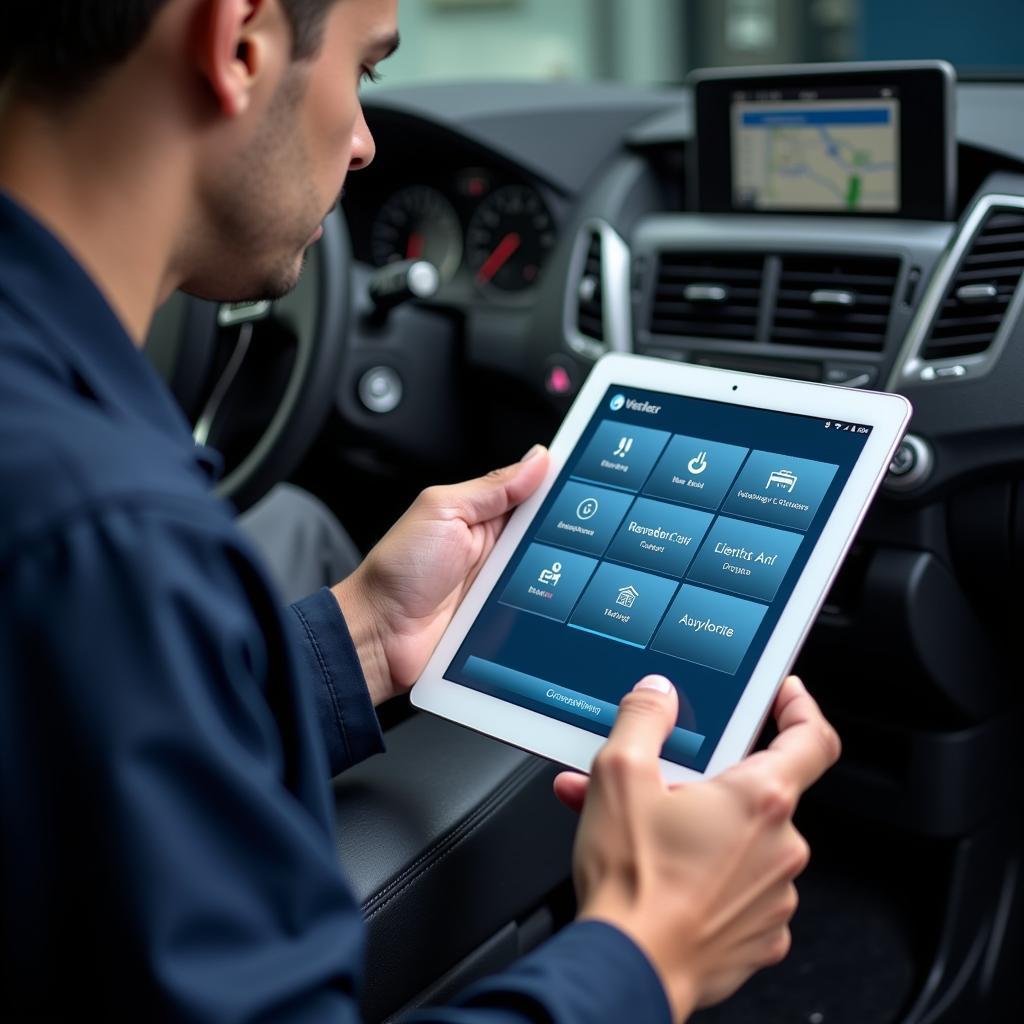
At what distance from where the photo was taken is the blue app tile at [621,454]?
87cm

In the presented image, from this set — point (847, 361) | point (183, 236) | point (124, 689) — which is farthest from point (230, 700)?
point (847, 361)

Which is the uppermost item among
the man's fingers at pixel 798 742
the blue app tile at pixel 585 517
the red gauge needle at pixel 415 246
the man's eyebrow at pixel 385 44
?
the man's eyebrow at pixel 385 44

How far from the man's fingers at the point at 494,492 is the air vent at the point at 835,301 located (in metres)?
0.44

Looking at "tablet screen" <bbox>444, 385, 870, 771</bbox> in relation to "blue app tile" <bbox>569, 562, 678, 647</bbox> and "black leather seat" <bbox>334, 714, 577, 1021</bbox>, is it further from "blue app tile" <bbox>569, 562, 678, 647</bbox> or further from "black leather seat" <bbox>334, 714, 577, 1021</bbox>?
"black leather seat" <bbox>334, 714, 577, 1021</bbox>

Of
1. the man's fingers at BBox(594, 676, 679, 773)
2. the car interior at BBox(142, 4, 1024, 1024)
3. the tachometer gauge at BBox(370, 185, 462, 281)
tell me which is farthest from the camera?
the tachometer gauge at BBox(370, 185, 462, 281)

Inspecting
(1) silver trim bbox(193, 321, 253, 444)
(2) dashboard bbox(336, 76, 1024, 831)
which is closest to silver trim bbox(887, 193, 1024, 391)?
(2) dashboard bbox(336, 76, 1024, 831)

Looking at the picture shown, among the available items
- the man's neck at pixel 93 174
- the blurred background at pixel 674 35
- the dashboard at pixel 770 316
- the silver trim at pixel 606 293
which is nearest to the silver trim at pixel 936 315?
the dashboard at pixel 770 316

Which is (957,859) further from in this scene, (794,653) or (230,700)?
(230,700)

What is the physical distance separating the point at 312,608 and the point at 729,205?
2.39ft

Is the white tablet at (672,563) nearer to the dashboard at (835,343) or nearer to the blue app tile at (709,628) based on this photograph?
the blue app tile at (709,628)

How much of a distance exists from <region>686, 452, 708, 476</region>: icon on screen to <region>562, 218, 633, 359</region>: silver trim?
0.52 meters

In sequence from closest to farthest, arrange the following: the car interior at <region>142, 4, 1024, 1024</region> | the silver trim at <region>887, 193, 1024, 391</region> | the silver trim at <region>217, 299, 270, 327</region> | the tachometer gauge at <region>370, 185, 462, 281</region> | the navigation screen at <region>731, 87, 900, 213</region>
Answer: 1. the car interior at <region>142, 4, 1024, 1024</region>
2. the silver trim at <region>887, 193, 1024, 391</region>
3. the navigation screen at <region>731, 87, 900, 213</region>
4. the silver trim at <region>217, 299, 270, 327</region>
5. the tachometer gauge at <region>370, 185, 462, 281</region>

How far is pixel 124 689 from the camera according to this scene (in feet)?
1.36

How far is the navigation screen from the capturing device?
1212 millimetres
